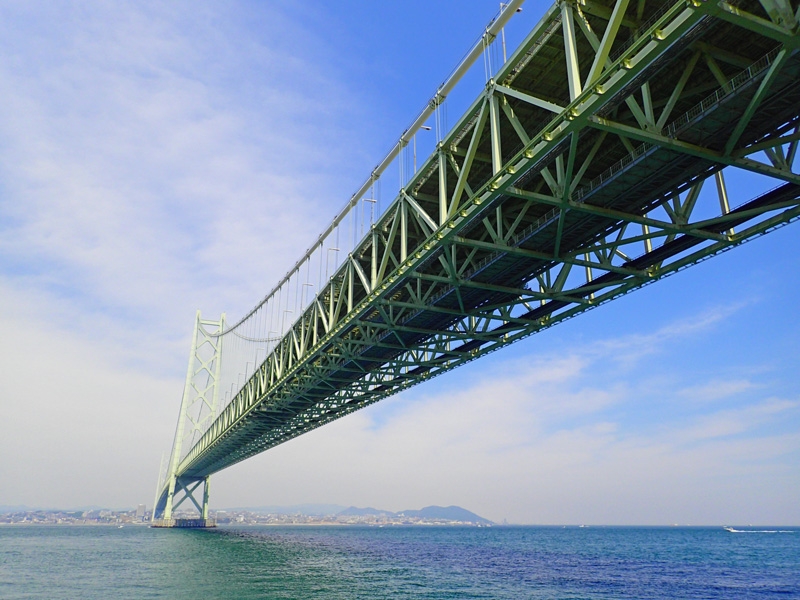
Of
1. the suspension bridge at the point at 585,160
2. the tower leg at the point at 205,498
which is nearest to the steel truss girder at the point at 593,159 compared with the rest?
the suspension bridge at the point at 585,160

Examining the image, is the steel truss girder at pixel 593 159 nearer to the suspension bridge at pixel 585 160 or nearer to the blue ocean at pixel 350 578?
the suspension bridge at pixel 585 160

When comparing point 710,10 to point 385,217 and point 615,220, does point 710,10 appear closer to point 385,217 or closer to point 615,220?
point 615,220

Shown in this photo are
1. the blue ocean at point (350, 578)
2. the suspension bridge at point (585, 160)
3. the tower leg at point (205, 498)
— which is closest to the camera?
the suspension bridge at point (585, 160)

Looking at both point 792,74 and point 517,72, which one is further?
point 517,72

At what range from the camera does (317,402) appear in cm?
4366

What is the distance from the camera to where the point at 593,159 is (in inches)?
669

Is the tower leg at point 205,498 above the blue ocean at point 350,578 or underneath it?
above

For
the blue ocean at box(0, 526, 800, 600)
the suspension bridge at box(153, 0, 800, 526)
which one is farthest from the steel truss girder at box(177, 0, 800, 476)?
the blue ocean at box(0, 526, 800, 600)

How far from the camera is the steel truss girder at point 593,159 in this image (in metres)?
11.6

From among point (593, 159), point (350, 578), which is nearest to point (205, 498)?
point (350, 578)

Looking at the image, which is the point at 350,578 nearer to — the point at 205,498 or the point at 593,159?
the point at 593,159

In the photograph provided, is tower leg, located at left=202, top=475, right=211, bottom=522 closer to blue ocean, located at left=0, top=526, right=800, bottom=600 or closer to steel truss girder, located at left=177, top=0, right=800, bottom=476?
blue ocean, located at left=0, top=526, right=800, bottom=600

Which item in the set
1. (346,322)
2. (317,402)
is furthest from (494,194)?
(317,402)

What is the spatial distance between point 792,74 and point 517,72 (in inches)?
251
